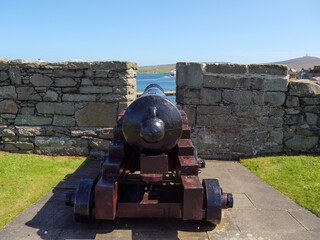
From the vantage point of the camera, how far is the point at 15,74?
4879 mm

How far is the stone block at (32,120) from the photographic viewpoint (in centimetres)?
503

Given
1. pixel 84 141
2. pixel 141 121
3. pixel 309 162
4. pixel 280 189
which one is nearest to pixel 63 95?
pixel 84 141

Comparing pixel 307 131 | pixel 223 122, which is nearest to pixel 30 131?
pixel 223 122

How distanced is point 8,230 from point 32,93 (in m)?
2.89

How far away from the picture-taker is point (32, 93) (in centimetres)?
494

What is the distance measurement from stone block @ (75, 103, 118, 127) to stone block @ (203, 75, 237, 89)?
5.48 ft

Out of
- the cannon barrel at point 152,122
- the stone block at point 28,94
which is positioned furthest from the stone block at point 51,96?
the cannon barrel at point 152,122

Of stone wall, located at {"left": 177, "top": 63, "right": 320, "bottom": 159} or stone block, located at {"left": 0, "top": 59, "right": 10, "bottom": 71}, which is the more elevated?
stone block, located at {"left": 0, "top": 59, "right": 10, "bottom": 71}

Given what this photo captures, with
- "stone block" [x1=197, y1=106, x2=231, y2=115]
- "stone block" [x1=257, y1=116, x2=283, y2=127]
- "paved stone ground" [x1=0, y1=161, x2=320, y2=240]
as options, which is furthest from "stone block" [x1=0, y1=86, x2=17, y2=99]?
"stone block" [x1=257, y1=116, x2=283, y2=127]

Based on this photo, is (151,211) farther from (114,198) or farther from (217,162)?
(217,162)

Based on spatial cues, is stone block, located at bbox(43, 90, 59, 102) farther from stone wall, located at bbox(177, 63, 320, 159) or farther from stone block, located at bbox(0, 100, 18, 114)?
stone wall, located at bbox(177, 63, 320, 159)

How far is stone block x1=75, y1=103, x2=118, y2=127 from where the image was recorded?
4.91m

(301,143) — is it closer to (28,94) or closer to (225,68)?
(225,68)

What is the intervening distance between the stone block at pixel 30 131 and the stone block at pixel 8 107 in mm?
328
